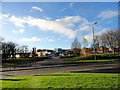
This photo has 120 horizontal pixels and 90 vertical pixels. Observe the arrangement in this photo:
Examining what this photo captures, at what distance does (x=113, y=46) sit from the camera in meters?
71.5

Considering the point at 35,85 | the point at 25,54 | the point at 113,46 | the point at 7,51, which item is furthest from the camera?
the point at 25,54

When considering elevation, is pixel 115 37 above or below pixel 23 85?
above

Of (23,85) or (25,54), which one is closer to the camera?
(23,85)

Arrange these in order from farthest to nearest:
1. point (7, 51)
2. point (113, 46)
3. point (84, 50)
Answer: point (84, 50), point (113, 46), point (7, 51)

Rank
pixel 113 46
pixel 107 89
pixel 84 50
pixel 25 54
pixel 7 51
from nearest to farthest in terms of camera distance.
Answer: pixel 107 89 → pixel 7 51 → pixel 113 46 → pixel 84 50 → pixel 25 54

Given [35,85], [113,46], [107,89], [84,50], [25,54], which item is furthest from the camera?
[25,54]

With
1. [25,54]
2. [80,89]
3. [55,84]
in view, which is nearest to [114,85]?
[80,89]

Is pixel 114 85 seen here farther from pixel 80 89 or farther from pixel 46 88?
pixel 46 88

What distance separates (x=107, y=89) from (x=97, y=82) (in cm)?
147

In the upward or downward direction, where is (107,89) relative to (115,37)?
downward

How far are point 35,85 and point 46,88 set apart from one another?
90 cm

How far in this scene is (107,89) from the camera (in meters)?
10.3

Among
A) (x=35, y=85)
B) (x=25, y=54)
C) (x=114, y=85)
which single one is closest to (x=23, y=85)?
(x=35, y=85)

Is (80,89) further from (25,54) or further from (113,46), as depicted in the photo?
(25,54)
